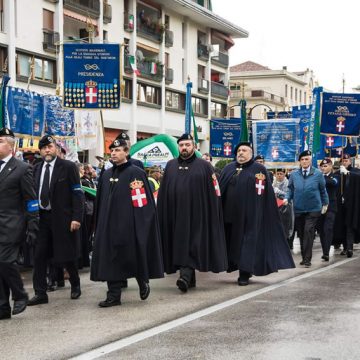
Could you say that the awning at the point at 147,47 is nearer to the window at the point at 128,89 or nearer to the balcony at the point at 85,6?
the window at the point at 128,89

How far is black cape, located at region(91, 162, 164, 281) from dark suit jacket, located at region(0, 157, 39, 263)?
3.70 feet

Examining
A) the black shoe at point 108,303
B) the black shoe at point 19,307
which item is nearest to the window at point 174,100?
the black shoe at point 108,303

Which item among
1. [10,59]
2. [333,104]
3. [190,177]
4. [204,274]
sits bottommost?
[204,274]

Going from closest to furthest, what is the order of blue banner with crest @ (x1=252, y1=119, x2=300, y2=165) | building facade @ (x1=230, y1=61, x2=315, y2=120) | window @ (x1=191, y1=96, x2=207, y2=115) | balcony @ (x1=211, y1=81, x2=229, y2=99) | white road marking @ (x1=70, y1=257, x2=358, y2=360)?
1. white road marking @ (x1=70, y1=257, x2=358, y2=360)
2. blue banner with crest @ (x1=252, y1=119, x2=300, y2=165)
3. window @ (x1=191, y1=96, x2=207, y2=115)
4. balcony @ (x1=211, y1=81, x2=229, y2=99)
5. building facade @ (x1=230, y1=61, x2=315, y2=120)

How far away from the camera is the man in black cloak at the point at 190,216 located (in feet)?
31.7

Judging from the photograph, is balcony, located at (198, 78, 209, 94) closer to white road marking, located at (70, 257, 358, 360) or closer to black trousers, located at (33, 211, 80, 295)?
white road marking, located at (70, 257, 358, 360)

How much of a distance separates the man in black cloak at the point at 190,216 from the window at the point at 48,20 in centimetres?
2933

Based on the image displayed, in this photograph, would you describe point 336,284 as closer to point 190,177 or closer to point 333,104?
point 190,177

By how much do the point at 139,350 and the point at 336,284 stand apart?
4.57 metres

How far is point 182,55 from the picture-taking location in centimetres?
5325

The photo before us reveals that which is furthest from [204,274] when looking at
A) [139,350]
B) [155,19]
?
[155,19]

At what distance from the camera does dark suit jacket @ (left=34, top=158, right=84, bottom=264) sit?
880cm

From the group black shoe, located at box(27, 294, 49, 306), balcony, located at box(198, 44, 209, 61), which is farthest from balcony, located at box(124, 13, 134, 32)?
black shoe, located at box(27, 294, 49, 306)

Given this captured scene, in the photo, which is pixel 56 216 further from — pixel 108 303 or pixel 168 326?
pixel 168 326
